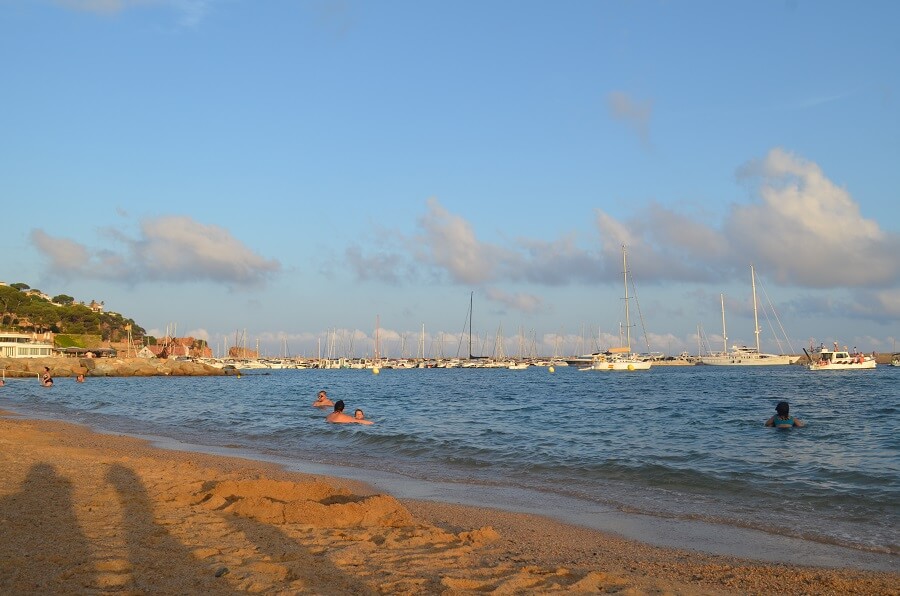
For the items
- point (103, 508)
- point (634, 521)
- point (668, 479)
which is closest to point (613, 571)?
point (634, 521)

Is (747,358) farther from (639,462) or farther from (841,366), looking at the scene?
(639,462)

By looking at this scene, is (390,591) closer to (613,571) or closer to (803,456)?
(613,571)

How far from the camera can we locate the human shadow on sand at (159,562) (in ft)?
20.8

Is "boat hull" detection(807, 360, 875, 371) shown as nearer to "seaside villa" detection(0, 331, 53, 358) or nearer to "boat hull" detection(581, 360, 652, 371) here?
"boat hull" detection(581, 360, 652, 371)

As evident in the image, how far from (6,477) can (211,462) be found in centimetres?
497

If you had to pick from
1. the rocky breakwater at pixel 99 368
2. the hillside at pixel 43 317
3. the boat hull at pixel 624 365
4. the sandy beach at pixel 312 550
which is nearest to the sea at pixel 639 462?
the sandy beach at pixel 312 550

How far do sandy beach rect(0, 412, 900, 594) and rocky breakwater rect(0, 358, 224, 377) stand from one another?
273ft

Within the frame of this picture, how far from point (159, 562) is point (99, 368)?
3887 inches

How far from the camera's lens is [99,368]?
314ft

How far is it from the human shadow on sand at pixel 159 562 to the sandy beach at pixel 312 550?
0.02 metres

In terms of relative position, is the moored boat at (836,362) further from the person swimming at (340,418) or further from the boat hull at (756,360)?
the person swimming at (340,418)

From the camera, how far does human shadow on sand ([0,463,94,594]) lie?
6.32m

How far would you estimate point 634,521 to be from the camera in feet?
35.8

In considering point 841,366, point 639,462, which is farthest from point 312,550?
point 841,366
